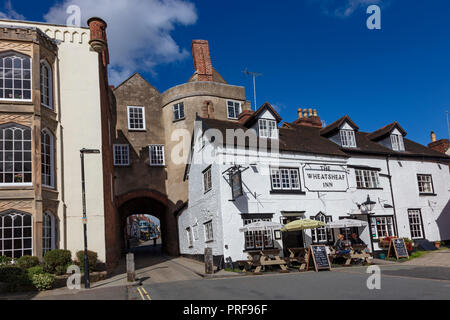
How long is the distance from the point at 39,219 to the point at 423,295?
1454cm

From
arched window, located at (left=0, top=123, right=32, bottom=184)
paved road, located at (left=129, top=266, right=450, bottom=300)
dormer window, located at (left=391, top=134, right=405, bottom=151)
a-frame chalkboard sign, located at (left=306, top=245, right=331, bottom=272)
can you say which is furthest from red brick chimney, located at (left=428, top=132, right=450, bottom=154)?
arched window, located at (left=0, top=123, right=32, bottom=184)

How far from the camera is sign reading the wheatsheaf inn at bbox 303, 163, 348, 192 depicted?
21.7 m

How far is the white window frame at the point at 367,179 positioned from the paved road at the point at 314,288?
8.54 m

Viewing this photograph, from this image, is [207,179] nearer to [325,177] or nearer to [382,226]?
[325,177]

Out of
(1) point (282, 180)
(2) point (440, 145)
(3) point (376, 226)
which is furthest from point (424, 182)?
(1) point (282, 180)

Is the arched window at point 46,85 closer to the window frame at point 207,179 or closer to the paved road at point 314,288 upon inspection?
the window frame at point 207,179

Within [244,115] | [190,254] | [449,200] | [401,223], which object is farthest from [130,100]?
[449,200]

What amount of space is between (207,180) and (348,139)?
10.3 meters

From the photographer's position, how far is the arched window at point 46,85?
57.9 ft

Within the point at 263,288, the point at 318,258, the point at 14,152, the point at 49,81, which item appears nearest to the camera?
the point at 263,288

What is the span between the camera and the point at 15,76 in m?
17.0

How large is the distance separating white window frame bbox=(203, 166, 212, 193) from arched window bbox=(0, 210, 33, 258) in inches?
368

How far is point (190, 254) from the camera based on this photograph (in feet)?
84.9
